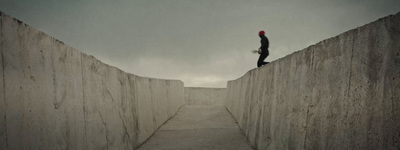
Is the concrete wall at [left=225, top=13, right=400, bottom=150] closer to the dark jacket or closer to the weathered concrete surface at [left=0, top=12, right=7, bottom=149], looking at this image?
the weathered concrete surface at [left=0, top=12, right=7, bottom=149]

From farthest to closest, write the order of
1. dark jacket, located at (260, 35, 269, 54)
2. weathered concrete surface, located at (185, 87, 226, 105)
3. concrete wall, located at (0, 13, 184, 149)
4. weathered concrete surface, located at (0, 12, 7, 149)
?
weathered concrete surface, located at (185, 87, 226, 105)
dark jacket, located at (260, 35, 269, 54)
concrete wall, located at (0, 13, 184, 149)
weathered concrete surface, located at (0, 12, 7, 149)

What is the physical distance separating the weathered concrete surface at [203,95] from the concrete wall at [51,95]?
58.5 ft

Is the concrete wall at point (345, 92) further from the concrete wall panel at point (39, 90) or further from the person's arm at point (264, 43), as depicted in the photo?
the person's arm at point (264, 43)

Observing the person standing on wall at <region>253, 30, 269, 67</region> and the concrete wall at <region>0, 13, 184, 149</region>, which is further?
the person standing on wall at <region>253, 30, 269, 67</region>

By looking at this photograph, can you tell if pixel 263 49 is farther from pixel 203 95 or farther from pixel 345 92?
pixel 203 95

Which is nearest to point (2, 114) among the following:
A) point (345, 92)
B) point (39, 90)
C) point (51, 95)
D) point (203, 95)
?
point (39, 90)

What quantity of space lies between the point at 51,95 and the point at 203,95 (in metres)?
20.6

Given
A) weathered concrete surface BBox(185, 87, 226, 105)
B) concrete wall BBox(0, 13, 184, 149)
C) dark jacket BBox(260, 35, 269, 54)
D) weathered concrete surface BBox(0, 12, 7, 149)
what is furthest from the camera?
weathered concrete surface BBox(185, 87, 226, 105)

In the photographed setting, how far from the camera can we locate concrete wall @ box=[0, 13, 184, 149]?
5.07ft

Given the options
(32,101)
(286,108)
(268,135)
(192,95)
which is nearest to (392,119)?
(286,108)

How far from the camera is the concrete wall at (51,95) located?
1.54m

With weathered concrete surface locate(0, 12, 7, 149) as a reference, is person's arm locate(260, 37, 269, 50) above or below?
above

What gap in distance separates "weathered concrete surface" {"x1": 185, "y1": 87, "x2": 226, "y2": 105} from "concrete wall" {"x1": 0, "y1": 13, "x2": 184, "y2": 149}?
17844mm

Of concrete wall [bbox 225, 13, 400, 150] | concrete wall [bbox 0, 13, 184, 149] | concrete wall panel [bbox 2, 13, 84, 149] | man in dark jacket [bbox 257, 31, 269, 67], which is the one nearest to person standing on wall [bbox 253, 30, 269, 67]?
man in dark jacket [bbox 257, 31, 269, 67]
